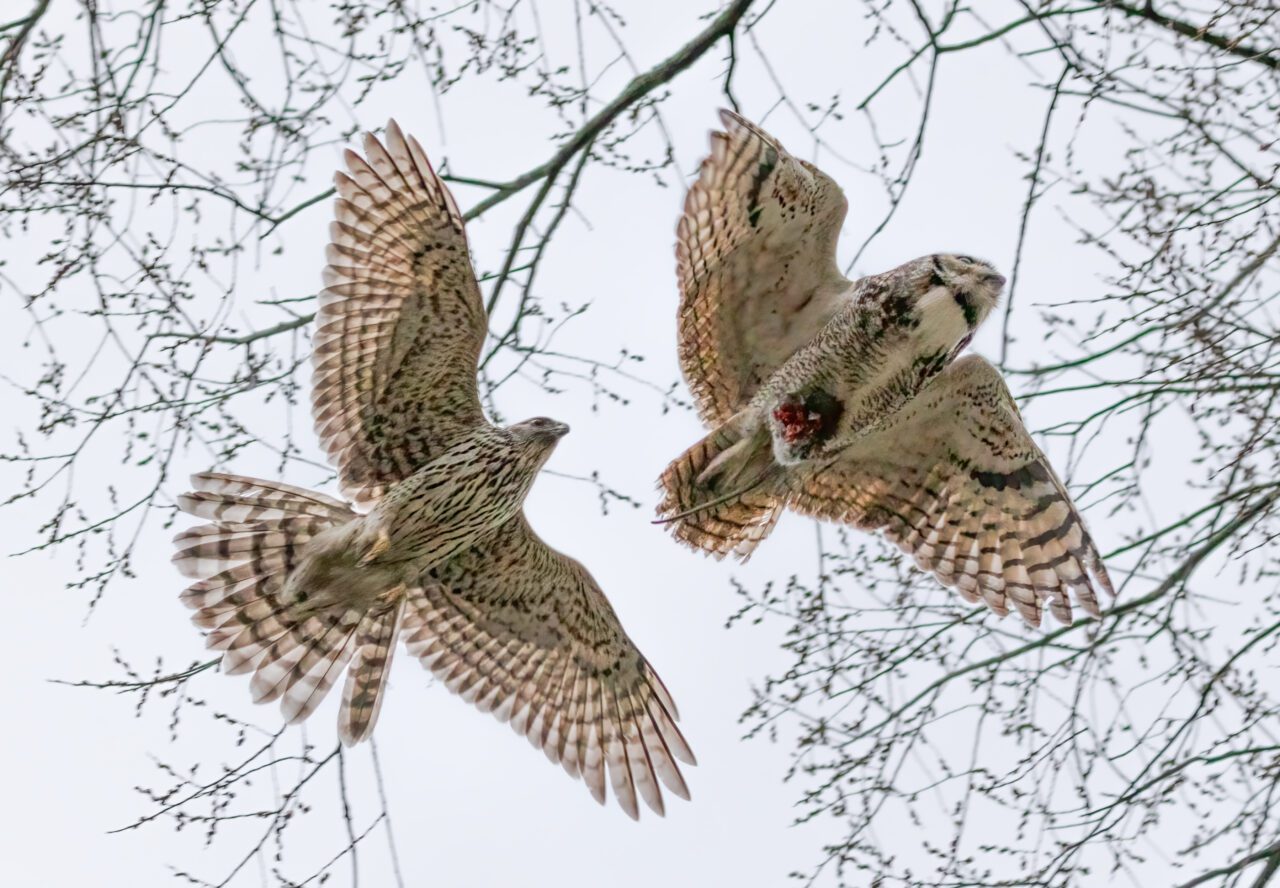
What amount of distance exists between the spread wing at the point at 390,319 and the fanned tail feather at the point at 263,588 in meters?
0.25

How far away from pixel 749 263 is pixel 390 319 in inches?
51.5

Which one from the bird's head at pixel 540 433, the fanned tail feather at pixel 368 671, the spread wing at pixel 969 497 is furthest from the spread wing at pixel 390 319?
the spread wing at pixel 969 497

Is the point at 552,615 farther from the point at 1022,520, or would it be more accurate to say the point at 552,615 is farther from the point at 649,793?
the point at 1022,520

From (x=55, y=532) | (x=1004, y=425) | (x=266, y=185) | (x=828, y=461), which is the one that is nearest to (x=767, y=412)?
(x=828, y=461)

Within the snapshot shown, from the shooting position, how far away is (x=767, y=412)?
223 inches

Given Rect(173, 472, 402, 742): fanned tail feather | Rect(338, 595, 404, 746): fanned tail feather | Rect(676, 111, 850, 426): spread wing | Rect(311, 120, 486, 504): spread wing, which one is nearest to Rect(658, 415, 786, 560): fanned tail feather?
Rect(676, 111, 850, 426): spread wing

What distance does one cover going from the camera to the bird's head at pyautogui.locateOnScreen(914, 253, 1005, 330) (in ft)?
17.3

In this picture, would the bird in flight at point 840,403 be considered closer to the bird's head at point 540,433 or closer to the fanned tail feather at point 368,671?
the bird's head at point 540,433

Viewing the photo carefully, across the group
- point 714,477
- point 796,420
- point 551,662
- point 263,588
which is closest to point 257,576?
point 263,588

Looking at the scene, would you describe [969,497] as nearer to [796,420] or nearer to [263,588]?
[796,420]

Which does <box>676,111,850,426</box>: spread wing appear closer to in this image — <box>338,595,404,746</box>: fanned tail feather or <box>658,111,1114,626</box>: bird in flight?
<box>658,111,1114,626</box>: bird in flight

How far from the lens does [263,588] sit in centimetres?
532

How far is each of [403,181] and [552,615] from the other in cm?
179

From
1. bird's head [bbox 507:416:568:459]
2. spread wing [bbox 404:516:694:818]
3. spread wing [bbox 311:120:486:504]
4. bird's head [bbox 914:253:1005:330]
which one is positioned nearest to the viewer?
spread wing [bbox 311:120:486:504]
